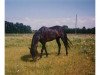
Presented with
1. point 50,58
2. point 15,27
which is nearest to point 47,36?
point 50,58

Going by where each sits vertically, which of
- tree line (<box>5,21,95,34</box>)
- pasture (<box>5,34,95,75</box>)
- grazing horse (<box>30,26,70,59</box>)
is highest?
tree line (<box>5,21,95,34</box>)

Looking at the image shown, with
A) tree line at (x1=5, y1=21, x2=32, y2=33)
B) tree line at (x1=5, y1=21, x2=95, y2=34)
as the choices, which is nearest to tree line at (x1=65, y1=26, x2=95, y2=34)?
tree line at (x1=5, y1=21, x2=95, y2=34)

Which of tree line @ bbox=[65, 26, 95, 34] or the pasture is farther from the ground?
tree line @ bbox=[65, 26, 95, 34]

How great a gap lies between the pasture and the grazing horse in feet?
0.11

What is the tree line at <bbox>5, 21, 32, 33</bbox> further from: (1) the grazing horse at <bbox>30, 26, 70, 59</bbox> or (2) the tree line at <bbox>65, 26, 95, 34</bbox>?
(2) the tree line at <bbox>65, 26, 95, 34</bbox>

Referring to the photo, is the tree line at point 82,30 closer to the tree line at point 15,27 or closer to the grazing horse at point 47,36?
the grazing horse at point 47,36

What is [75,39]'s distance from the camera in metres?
2.33

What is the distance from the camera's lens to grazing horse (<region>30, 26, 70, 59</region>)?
7.68 ft

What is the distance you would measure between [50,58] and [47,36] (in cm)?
21

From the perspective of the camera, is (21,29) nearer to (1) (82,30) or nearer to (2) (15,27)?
(2) (15,27)

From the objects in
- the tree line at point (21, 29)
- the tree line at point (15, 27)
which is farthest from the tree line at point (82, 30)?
the tree line at point (15, 27)
